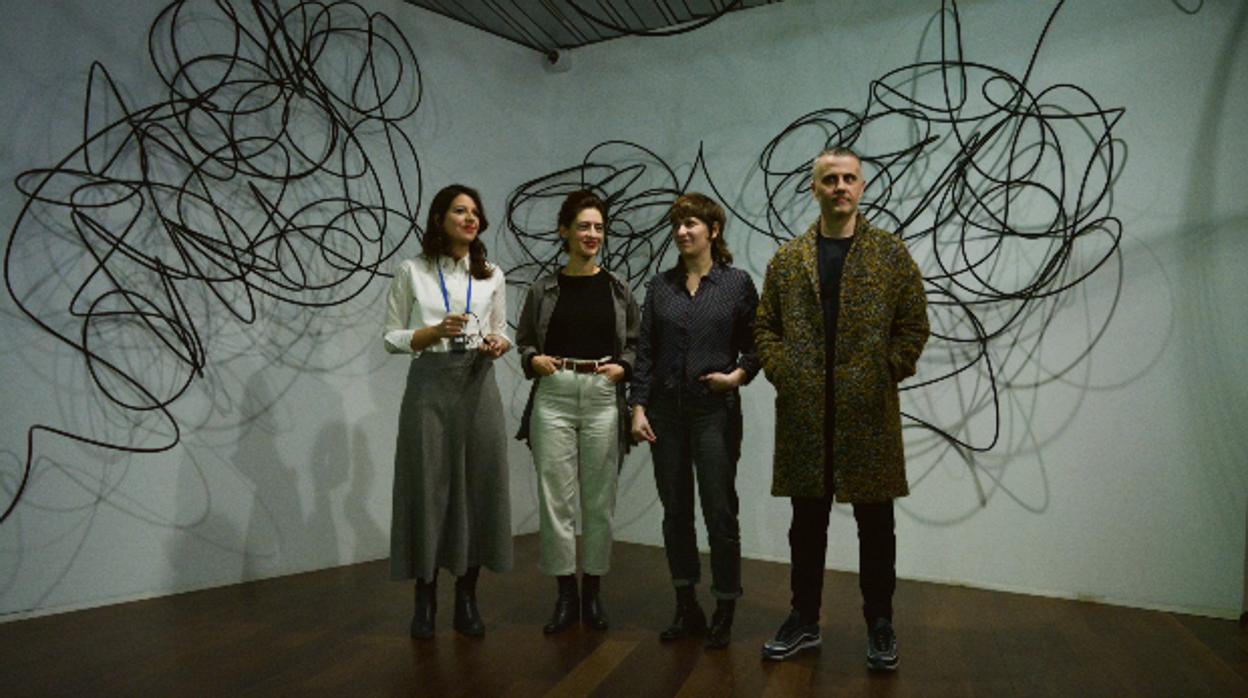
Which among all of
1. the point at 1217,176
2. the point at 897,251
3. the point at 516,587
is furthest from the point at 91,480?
the point at 1217,176

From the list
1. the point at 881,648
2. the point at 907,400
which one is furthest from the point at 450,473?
the point at 907,400

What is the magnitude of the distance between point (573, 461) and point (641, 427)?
32cm

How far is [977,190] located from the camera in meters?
3.48

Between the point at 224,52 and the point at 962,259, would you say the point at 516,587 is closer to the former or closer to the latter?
the point at 962,259

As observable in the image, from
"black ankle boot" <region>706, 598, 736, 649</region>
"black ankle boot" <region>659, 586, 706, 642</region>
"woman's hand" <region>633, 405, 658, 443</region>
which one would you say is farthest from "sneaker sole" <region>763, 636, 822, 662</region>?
"woman's hand" <region>633, 405, 658, 443</region>

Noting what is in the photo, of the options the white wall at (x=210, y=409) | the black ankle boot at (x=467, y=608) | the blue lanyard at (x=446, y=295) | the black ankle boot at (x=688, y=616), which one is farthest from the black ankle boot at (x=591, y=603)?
the white wall at (x=210, y=409)

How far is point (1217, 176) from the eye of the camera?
3.04m

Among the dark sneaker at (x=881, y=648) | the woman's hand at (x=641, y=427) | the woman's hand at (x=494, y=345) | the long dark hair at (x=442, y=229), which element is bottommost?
the dark sneaker at (x=881, y=648)

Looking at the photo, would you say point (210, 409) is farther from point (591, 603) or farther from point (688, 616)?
point (688, 616)

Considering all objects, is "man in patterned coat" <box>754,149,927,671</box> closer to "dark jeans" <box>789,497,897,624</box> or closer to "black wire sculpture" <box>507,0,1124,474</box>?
"dark jeans" <box>789,497,897,624</box>

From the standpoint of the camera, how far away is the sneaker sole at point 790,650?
2443 mm

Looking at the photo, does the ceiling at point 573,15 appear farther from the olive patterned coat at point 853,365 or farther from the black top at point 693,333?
the olive patterned coat at point 853,365

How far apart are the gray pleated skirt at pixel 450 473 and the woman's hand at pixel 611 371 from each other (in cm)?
38

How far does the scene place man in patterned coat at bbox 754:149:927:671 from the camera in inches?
91.9
